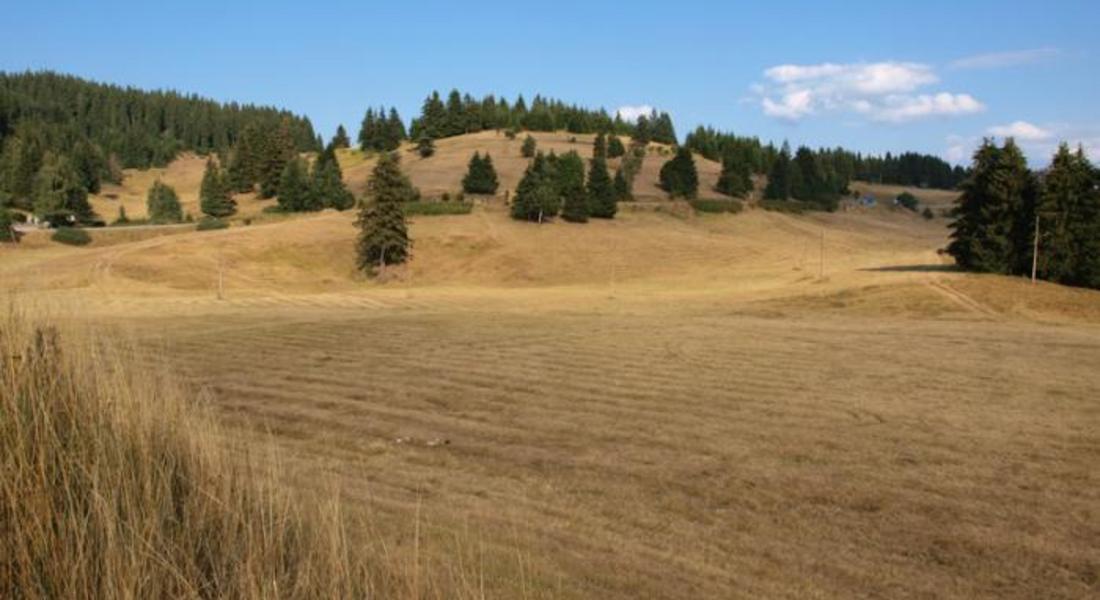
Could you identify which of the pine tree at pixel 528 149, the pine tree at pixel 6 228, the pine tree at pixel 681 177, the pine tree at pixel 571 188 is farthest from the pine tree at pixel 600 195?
the pine tree at pixel 6 228

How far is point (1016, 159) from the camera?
4081 centimetres

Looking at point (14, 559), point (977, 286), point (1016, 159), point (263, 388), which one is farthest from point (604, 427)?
point (1016, 159)

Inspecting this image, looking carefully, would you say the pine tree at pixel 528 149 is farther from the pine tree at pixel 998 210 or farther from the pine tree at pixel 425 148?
the pine tree at pixel 998 210

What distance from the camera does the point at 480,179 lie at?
279ft

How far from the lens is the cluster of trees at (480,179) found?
85.2 meters

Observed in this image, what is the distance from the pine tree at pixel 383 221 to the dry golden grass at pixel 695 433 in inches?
939

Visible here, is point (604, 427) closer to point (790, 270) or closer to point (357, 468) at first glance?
point (357, 468)

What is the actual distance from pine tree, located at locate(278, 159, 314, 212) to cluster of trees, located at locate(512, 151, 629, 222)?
21482mm

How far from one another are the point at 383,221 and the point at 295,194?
28596 millimetres

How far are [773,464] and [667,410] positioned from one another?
3.37 metres

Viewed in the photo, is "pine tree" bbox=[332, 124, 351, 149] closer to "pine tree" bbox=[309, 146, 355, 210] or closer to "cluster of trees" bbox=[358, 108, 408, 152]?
"cluster of trees" bbox=[358, 108, 408, 152]

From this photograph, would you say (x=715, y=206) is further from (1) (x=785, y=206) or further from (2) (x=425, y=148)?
(2) (x=425, y=148)

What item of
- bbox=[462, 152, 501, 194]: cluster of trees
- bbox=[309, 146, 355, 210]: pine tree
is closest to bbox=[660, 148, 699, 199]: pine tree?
bbox=[462, 152, 501, 194]: cluster of trees

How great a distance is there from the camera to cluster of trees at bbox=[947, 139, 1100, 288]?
38875mm
